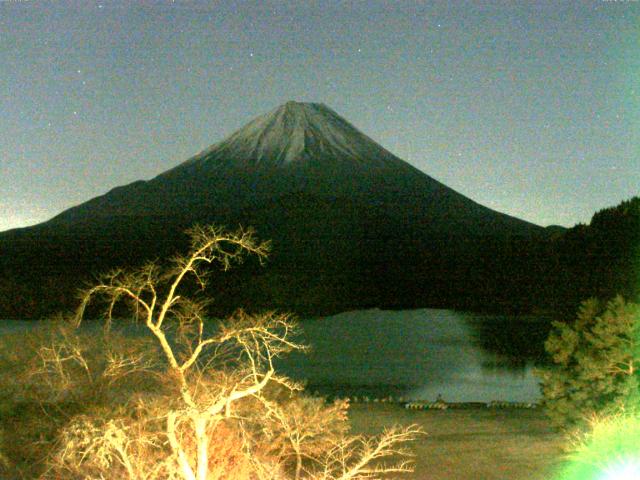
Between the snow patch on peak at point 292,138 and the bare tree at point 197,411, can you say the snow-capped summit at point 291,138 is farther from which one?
the bare tree at point 197,411

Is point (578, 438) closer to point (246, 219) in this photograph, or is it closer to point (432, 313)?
point (432, 313)

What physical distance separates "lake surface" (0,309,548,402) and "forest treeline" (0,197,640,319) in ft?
15.2

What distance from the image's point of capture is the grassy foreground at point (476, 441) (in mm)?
11125

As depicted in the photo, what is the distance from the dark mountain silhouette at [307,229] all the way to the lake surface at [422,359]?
9238mm

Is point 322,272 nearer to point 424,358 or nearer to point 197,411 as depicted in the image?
point 424,358

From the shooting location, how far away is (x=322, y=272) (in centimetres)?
8156

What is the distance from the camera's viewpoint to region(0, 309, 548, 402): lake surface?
25.0 m

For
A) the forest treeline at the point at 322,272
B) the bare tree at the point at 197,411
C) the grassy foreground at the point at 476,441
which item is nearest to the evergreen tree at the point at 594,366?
the grassy foreground at the point at 476,441

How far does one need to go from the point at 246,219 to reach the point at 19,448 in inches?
3180

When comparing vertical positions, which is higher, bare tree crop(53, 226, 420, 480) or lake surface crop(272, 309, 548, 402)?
bare tree crop(53, 226, 420, 480)

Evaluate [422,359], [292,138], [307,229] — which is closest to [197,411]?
[422,359]

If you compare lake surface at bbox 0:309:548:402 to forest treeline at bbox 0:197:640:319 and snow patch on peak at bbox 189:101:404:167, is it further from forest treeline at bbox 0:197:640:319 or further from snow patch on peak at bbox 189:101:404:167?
snow patch on peak at bbox 189:101:404:167

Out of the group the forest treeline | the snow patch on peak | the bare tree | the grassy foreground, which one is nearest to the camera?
the bare tree

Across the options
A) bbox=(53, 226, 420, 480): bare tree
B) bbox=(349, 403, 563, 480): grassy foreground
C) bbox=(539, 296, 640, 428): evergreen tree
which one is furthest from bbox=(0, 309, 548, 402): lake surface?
bbox=(53, 226, 420, 480): bare tree
